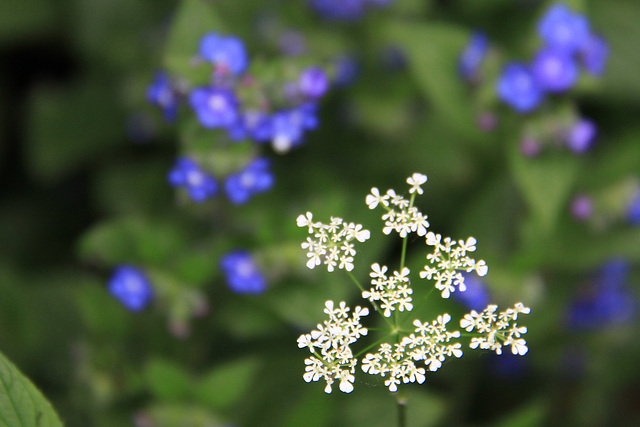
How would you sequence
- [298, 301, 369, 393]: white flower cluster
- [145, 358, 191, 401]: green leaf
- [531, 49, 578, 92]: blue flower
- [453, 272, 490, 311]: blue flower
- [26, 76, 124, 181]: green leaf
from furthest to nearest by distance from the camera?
[26, 76, 124, 181]: green leaf < [453, 272, 490, 311]: blue flower < [531, 49, 578, 92]: blue flower < [145, 358, 191, 401]: green leaf < [298, 301, 369, 393]: white flower cluster

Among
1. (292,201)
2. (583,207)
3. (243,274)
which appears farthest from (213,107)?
(583,207)

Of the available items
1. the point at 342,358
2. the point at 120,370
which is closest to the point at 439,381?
the point at 120,370

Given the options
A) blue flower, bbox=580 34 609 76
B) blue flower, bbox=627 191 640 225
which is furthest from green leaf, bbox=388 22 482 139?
blue flower, bbox=627 191 640 225

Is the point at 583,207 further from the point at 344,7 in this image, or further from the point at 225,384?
the point at 225,384

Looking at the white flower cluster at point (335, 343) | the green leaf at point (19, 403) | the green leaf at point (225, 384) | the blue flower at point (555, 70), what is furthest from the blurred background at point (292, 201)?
the white flower cluster at point (335, 343)

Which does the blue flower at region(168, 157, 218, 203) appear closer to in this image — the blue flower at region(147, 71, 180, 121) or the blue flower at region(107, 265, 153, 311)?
the blue flower at region(147, 71, 180, 121)

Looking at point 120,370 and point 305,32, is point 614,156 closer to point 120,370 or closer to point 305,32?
point 305,32

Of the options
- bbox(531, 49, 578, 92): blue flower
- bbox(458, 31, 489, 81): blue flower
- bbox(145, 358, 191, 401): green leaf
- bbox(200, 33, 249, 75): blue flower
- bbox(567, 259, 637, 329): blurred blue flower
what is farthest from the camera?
bbox(567, 259, 637, 329): blurred blue flower
